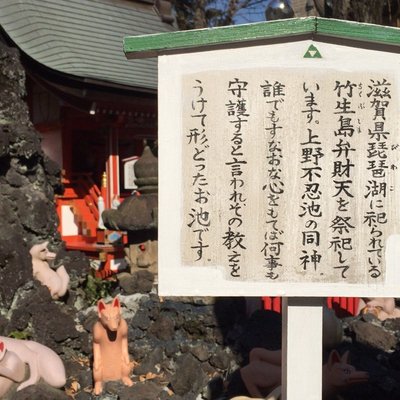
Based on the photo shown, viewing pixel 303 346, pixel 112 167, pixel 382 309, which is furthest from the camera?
pixel 112 167

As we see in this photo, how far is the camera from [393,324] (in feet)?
16.7

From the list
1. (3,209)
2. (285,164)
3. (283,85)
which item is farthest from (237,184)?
(3,209)

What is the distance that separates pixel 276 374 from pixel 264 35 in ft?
7.42

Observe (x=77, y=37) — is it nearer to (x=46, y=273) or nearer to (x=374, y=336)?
(x=46, y=273)

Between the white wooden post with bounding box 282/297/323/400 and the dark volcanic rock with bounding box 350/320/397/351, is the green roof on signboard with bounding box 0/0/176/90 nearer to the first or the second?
the dark volcanic rock with bounding box 350/320/397/351

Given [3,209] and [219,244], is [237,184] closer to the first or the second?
[219,244]

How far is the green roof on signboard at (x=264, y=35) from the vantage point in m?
2.41

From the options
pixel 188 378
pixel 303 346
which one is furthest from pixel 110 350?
pixel 303 346

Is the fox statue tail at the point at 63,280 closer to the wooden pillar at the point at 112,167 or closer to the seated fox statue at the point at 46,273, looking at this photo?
the seated fox statue at the point at 46,273

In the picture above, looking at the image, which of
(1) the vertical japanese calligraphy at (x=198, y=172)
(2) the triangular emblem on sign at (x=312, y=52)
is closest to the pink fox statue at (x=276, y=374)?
(1) the vertical japanese calligraphy at (x=198, y=172)

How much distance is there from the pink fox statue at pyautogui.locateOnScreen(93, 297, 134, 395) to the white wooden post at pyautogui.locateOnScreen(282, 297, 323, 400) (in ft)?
6.30

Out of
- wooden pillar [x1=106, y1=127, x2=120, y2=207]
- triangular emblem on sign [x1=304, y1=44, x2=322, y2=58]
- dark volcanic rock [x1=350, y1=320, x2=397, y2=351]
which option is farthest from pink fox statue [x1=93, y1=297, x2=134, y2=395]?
wooden pillar [x1=106, y1=127, x2=120, y2=207]

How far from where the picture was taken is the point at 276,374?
3.65m

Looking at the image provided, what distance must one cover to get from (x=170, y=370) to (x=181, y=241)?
2.54 metres
